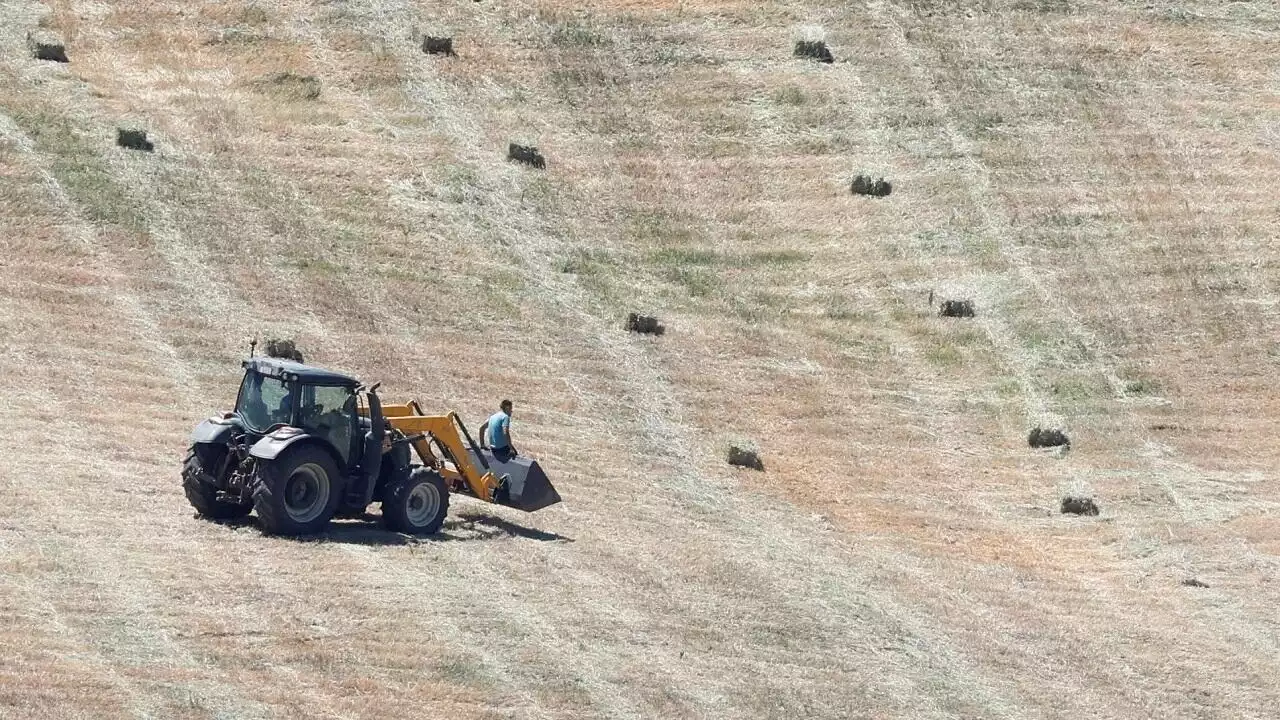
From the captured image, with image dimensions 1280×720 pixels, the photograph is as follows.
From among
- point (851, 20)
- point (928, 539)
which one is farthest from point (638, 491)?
point (851, 20)

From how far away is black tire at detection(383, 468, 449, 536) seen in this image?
21828 millimetres

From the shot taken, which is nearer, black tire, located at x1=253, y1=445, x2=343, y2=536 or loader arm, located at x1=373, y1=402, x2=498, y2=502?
black tire, located at x1=253, y1=445, x2=343, y2=536

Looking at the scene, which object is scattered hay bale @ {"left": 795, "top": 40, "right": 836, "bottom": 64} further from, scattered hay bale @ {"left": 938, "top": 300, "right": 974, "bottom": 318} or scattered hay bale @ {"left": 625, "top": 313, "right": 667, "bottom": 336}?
scattered hay bale @ {"left": 625, "top": 313, "right": 667, "bottom": 336}

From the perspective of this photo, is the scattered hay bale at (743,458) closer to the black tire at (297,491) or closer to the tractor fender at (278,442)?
the black tire at (297,491)

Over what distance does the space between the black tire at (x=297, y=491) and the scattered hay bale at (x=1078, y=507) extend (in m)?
12.7

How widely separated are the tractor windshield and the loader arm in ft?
5.02

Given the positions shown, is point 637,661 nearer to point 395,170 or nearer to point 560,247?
point 560,247

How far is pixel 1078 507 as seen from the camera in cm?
2919

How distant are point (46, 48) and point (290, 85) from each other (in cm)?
531

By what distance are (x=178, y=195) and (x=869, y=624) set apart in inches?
763

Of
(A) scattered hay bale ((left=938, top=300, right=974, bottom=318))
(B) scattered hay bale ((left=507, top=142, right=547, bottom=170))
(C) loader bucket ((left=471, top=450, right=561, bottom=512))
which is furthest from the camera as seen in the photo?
(B) scattered hay bale ((left=507, top=142, right=547, bottom=170))

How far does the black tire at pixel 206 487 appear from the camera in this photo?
21.4m

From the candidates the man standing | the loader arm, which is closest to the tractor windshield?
the loader arm

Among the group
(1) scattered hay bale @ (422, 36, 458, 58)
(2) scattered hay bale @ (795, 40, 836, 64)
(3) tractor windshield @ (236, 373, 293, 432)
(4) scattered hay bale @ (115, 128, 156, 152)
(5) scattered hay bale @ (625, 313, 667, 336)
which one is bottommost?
(5) scattered hay bale @ (625, 313, 667, 336)
